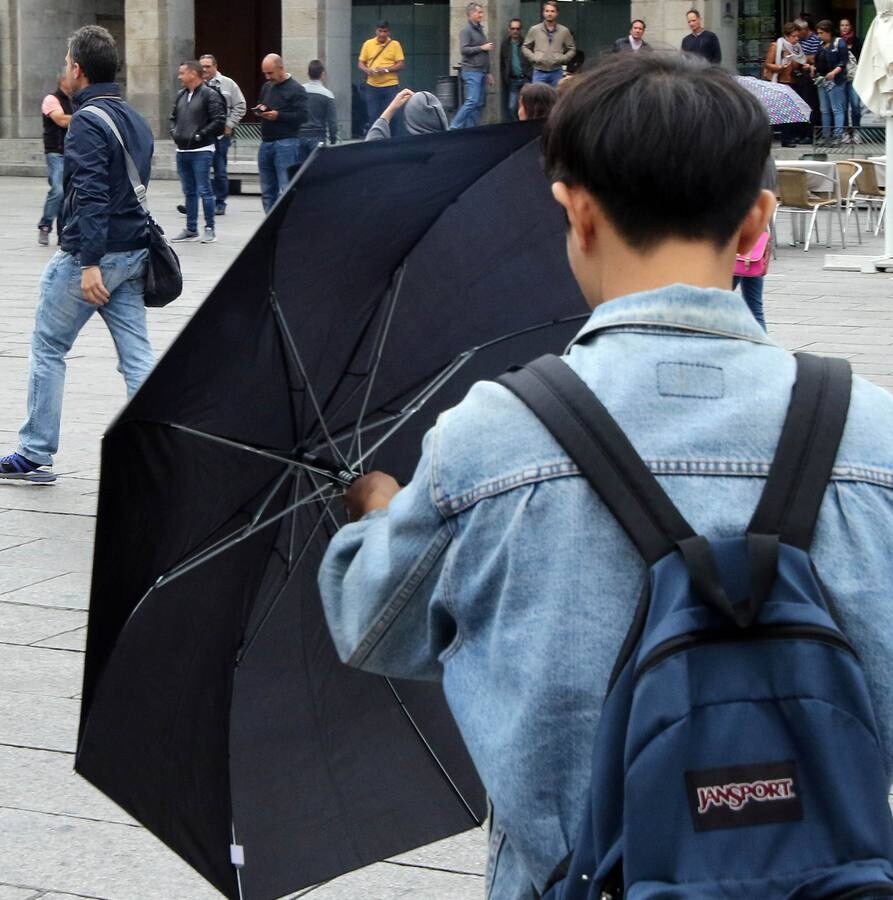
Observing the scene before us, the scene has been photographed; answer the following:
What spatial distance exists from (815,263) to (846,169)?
2.15 metres

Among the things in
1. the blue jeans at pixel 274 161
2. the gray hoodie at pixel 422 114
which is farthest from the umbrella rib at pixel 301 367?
the blue jeans at pixel 274 161

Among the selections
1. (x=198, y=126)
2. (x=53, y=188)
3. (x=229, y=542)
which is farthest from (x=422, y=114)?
(x=229, y=542)

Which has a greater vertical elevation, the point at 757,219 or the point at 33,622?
the point at 757,219

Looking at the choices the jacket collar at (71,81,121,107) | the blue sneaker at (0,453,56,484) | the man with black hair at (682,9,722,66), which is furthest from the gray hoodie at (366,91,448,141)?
the man with black hair at (682,9,722,66)

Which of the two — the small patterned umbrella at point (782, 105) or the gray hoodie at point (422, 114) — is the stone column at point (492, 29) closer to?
the small patterned umbrella at point (782, 105)

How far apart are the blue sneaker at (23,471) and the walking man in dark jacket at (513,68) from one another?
67.5ft

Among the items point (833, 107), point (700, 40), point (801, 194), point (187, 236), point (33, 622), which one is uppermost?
point (700, 40)

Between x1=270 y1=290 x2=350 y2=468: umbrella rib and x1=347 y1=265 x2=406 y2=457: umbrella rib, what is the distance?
0.10 feet

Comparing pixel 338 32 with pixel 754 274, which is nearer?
pixel 754 274

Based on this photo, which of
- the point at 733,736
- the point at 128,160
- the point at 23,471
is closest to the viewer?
the point at 733,736

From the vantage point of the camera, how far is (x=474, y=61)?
26.8 meters

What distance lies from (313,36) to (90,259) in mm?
22880

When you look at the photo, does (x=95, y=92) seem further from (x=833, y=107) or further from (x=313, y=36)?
(x=313, y=36)

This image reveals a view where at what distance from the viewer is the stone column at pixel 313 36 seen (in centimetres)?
2883
